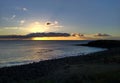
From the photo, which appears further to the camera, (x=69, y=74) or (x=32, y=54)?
(x=32, y=54)

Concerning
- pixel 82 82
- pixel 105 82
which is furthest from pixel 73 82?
pixel 105 82

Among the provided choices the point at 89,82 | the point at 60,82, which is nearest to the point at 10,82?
the point at 60,82

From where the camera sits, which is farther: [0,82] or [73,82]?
[0,82]

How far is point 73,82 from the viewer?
1342 cm

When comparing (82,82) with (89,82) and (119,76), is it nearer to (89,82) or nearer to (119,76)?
(89,82)

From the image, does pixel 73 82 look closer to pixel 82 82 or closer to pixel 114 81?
pixel 82 82

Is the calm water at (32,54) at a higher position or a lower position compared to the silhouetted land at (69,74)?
lower

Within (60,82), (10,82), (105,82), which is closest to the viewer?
(105,82)

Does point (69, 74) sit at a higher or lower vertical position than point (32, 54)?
higher

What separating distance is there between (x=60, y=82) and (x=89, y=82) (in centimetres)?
154

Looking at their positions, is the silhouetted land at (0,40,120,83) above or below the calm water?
above

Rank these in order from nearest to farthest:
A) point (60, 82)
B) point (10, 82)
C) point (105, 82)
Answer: point (105, 82) → point (60, 82) → point (10, 82)

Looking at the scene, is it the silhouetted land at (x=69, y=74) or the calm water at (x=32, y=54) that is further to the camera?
the calm water at (x=32, y=54)

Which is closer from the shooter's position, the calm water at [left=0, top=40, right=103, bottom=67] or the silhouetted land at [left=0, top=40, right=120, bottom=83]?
the silhouetted land at [left=0, top=40, right=120, bottom=83]
